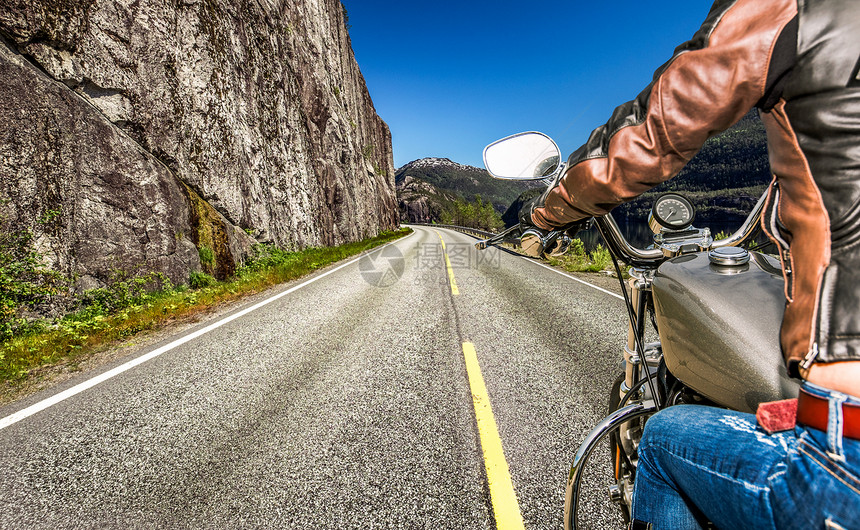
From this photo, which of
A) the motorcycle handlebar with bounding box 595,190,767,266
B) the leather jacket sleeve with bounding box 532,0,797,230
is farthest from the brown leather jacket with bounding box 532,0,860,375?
the motorcycle handlebar with bounding box 595,190,767,266

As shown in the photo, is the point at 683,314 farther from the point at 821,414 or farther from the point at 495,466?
the point at 495,466

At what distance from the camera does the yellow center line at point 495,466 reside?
1940mm

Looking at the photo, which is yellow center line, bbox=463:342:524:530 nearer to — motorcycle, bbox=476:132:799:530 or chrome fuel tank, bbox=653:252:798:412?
motorcycle, bbox=476:132:799:530

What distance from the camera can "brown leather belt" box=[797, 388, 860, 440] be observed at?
1.99 ft

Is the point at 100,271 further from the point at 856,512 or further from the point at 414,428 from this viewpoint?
the point at 856,512

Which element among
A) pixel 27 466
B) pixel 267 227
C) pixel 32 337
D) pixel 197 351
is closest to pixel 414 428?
→ pixel 27 466

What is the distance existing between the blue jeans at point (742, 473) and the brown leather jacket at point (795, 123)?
0.56 ft

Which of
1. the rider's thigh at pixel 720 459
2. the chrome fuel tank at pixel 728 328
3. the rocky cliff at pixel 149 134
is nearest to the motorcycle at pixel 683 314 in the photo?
the chrome fuel tank at pixel 728 328

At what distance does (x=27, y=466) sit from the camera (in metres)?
2.37

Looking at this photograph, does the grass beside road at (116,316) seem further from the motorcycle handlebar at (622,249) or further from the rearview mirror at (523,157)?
the motorcycle handlebar at (622,249)

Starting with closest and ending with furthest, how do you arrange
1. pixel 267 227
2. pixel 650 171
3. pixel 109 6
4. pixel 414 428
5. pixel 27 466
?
pixel 650 171, pixel 27 466, pixel 414 428, pixel 109 6, pixel 267 227

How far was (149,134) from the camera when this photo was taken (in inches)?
325

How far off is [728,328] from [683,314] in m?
0.15

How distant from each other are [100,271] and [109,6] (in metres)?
6.01
